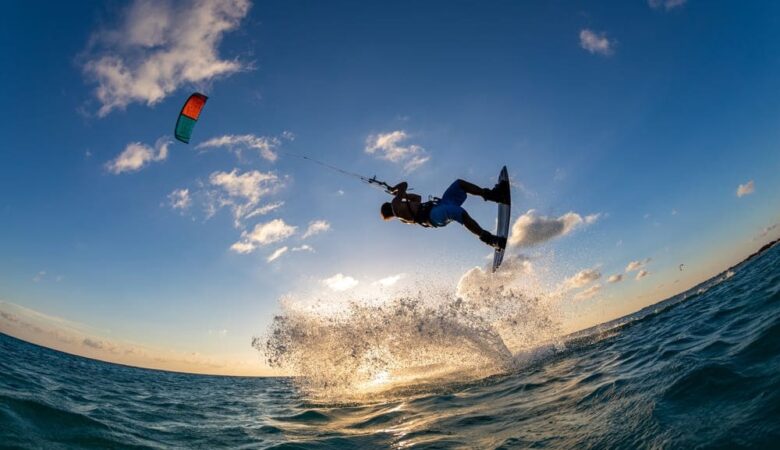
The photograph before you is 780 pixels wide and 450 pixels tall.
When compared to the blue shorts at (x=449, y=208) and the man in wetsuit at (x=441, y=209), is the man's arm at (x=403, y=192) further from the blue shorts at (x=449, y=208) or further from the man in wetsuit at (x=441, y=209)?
the blue shorts at (x=449, y=208)

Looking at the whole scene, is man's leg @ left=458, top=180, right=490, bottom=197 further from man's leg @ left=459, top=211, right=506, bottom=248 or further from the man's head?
the man's head

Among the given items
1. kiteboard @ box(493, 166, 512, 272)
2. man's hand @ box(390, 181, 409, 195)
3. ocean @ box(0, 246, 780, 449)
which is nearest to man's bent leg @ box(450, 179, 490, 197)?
kiteboard @ box(493, 166, 512, 272)

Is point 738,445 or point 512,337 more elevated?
point 738,445

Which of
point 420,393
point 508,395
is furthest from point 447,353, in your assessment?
point 508,395

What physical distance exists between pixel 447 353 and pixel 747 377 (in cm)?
1098

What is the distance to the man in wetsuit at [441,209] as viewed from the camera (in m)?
8.90

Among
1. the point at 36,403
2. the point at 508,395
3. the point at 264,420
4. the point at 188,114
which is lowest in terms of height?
the point at 264,420

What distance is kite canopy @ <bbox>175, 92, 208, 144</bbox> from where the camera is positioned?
1442 centimetres

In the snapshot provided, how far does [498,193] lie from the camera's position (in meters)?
9.71

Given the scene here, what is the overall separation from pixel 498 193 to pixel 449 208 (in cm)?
168

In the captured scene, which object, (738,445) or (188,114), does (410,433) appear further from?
(188,114)

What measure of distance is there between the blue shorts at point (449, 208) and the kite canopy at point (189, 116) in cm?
1037

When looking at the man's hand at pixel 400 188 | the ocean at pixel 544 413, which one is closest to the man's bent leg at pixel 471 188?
the man's hand at pixel 400 188

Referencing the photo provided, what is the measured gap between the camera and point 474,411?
7363mm
